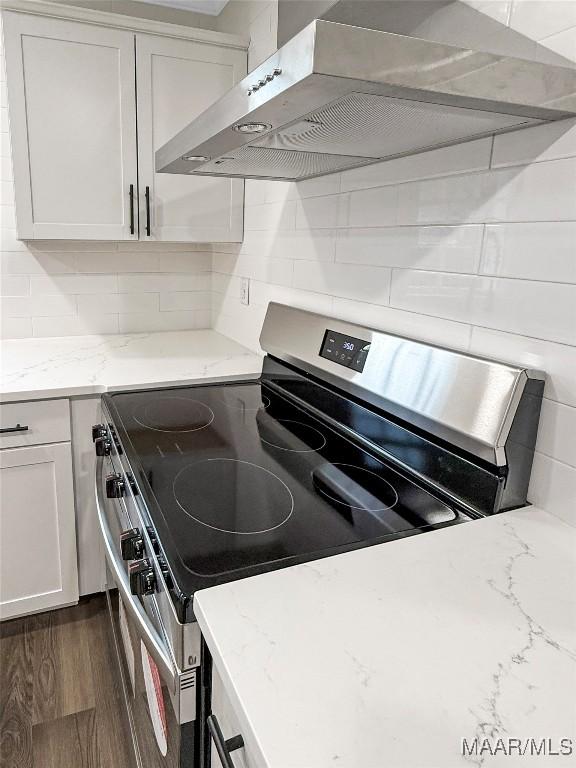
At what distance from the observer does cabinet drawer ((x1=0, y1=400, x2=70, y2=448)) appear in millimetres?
1552

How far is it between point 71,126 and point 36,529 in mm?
1347

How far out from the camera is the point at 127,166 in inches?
76.7

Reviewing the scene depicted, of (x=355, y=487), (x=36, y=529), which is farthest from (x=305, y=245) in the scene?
(x=36, y=529)

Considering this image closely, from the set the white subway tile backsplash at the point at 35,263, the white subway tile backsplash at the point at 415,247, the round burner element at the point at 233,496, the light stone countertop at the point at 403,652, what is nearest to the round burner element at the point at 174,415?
the round burner element at the point at 233,496

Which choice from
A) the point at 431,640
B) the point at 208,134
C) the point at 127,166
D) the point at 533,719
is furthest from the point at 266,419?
the point at 127,166

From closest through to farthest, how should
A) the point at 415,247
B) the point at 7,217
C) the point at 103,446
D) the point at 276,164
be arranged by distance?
1. the point at 415,247
2. the point at 276,164
3. the point at 103,446
4. the point at 7,217

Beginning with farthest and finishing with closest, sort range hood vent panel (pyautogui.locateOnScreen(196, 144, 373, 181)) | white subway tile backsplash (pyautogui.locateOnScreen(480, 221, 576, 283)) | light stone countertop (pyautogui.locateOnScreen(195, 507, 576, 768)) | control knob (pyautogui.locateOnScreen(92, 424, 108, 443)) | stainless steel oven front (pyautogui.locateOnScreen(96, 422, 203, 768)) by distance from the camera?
control knob (pyautogui.locateOnScreen(92, 424, 108, 443))
range hood vent panel (pyautogui.locateOnScreen(196, 144, 373, 181))
white subway tile backsplash (pyautogui.locateOnScreen(480, 221, 576, 283))
stainless steel oven front (pyautogui.locateOnScreen(96, 422, 203, 768))
light stone countertop (pyautogui.locateOnScreen(195, 507, 576, 768))

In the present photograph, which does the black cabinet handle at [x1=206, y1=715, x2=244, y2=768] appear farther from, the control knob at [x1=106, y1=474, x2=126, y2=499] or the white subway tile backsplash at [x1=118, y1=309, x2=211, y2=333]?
the white subway tile backsplash at [x1=118, y1=309, x2=211, y2=333]

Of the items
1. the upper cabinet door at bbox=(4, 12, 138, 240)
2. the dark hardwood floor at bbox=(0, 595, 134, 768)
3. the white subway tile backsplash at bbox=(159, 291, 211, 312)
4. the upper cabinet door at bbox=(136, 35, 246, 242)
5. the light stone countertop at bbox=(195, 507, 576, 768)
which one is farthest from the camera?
the white subway tile backsplash at bbox=(159, 291, 211, 312)

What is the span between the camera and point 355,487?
107 centimetres

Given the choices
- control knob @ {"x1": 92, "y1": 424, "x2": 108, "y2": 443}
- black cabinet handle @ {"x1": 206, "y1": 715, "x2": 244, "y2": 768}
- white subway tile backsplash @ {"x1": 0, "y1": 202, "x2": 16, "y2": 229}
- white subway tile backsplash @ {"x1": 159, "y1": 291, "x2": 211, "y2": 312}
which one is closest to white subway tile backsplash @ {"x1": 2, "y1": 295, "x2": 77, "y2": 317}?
white subway tile backsplash @ {"x1": 0, "y1": 202, "x2": 16, "y2": 229}

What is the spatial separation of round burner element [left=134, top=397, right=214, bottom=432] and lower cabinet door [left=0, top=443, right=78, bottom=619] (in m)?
0.37

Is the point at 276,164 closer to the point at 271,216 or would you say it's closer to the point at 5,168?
the point at 271,216

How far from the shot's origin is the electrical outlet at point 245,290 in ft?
7.07
